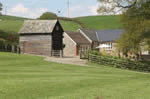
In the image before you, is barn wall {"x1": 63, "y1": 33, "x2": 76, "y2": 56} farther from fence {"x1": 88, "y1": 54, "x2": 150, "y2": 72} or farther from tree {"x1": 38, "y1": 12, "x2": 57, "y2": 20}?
tree {"x1": 38, "y1": 12, "x2": 57, "y2": 20}

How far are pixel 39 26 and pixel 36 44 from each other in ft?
12.1

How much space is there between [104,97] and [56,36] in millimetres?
36616

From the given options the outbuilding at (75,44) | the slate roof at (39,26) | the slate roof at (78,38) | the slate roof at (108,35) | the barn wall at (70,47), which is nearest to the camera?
the slate roof at (39,26)

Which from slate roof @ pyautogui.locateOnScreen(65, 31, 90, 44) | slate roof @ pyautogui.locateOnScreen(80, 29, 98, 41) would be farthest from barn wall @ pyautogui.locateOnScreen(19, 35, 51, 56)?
slate roof @ pyautogui.locateOnScreen(80, 29, 98, 41)

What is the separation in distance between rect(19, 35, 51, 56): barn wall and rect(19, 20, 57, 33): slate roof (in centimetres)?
116

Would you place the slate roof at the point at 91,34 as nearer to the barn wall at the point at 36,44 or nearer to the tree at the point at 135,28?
the barn wall at the point at 36,44

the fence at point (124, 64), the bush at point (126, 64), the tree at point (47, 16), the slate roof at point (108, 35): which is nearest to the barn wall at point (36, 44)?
the fence at point (124, 64)

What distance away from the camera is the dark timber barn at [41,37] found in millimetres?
43812

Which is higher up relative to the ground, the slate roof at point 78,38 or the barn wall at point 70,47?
the slate roof at point 78,38

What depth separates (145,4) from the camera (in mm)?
26266

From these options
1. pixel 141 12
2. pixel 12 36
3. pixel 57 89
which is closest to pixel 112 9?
pixel 141 12

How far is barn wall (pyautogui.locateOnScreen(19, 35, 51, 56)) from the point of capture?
44.0 m

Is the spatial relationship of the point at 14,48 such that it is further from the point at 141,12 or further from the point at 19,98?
the point at 19,98

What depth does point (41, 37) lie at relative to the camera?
146 ft
